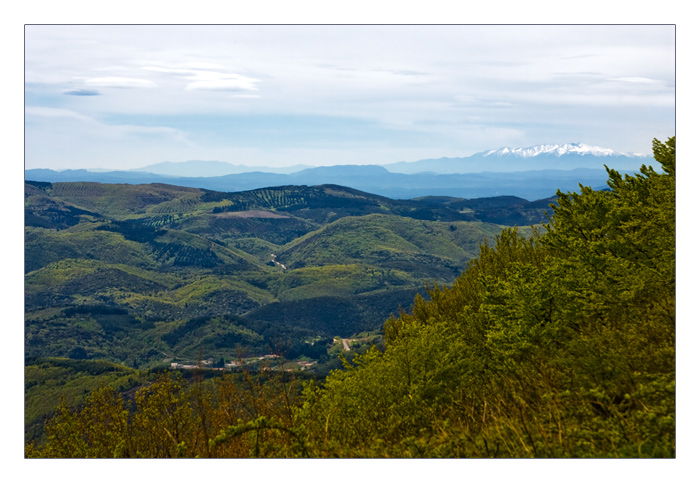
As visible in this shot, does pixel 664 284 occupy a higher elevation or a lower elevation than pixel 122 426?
higher

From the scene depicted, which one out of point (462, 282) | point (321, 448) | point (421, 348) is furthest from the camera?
point (462, 282)

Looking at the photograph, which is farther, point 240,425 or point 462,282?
point 462,282

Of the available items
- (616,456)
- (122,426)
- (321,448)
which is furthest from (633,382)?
(122,426)

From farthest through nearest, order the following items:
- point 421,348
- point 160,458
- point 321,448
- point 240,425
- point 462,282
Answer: point 462,282 < point 421,348 < point 160,458 < point 321,448 < point 240,425

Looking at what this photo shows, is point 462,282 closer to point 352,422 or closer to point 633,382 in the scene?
point 352,422

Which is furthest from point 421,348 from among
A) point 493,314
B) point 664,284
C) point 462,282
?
point 462,282

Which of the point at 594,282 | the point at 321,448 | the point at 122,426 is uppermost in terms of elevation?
the point at 594,282
